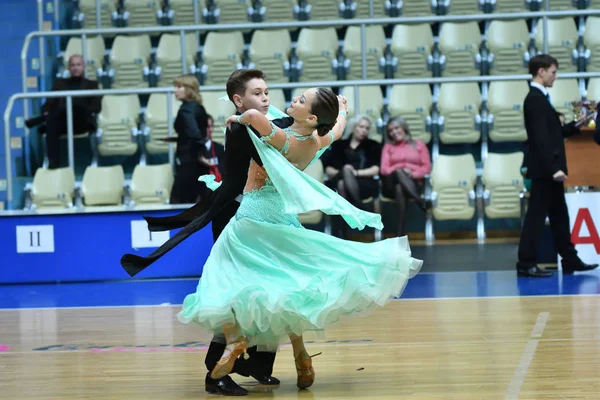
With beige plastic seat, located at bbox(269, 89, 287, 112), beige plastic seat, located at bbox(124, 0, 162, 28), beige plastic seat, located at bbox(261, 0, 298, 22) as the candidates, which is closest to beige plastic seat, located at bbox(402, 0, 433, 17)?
beige plastic seat, located at bbox(261, 0, 298, 22)

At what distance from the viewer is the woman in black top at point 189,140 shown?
10109 millimetres

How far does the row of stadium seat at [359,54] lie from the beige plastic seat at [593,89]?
705 millimetres

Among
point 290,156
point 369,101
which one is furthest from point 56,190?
point 290,156

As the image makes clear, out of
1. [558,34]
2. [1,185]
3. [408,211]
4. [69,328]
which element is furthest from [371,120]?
[69,328]

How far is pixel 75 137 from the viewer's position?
1176 cm

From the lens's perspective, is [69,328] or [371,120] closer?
[69,328]

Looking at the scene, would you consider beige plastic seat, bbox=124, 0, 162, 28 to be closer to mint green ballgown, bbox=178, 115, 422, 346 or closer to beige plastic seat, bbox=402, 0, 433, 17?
beige plastic seat, bbox=402, 0, 433, 17

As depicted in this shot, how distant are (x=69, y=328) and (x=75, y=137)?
4.85 meters

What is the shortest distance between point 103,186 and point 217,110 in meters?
1.42

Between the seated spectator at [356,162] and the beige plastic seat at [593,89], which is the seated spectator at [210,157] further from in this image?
the beige plastic seat at [593,89]

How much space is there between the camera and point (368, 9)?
12.9 meters

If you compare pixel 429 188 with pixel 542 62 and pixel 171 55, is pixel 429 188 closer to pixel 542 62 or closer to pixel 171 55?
pixel 542 62

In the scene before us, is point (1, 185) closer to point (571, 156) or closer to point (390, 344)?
point (571, 156)

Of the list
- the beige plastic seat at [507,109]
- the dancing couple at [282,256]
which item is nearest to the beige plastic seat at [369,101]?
the beige plastic seat at [507,109]
